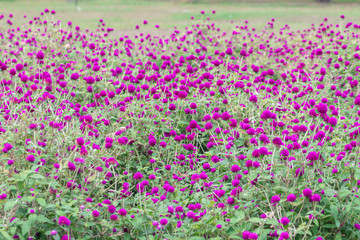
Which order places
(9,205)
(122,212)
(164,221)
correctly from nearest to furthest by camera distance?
(9,205) < (164,221) < (122,212)

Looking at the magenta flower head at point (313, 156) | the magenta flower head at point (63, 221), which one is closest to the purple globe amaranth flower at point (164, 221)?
the magenta flower head at point (63, 221)

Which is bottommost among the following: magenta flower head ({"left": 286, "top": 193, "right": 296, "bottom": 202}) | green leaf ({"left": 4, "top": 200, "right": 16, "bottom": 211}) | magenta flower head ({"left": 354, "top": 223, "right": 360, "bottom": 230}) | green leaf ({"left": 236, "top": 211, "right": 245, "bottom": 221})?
magenta flower head ({"left": 354, "top": 223, "right": 360, "bottom": 230})

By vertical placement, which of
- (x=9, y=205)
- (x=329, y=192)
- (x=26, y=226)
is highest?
(x=329, y=192)

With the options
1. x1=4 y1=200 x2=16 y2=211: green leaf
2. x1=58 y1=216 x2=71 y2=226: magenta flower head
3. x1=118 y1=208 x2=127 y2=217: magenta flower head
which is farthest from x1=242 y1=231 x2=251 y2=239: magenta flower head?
x1=4 y1=200 x2=16 y2=211: green leaf

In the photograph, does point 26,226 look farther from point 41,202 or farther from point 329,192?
point 329,192

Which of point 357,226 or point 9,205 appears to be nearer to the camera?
point 9,205

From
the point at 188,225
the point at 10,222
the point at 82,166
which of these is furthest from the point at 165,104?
the point at 10,222

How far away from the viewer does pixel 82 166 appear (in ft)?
10.2

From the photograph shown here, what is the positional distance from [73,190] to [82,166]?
0.63 ft

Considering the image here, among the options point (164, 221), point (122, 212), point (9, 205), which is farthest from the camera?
point (122, 212)

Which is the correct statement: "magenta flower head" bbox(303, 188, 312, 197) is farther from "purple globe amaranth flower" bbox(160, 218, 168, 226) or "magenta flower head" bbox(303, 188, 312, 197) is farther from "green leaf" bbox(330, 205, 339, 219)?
"purple globe amaranth flower" bbox(160, 218, 168, 226)

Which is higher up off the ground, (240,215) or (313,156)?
(313,156)

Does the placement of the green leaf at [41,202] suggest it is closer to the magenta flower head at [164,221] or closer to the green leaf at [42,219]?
the green leaf at [42,219]

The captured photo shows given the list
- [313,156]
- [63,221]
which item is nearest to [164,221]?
[63,221]
